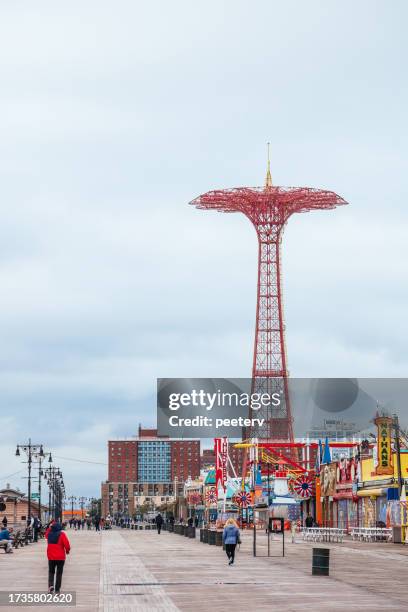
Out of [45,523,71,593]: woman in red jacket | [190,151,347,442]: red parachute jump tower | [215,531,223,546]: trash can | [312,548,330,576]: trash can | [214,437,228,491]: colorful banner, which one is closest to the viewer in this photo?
[45,523,71,593]: woman in red jacket

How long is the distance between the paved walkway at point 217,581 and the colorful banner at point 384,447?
1751cm

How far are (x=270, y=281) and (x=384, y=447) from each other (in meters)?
57.3

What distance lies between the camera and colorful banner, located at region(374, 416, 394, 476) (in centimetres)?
6469

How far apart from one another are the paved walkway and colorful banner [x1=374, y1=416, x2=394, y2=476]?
17508 mm

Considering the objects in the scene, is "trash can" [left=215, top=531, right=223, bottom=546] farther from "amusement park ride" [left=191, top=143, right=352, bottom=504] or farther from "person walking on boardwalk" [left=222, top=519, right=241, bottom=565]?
"amusement park ride" [left=191, top=143, right=352, bottom=504]

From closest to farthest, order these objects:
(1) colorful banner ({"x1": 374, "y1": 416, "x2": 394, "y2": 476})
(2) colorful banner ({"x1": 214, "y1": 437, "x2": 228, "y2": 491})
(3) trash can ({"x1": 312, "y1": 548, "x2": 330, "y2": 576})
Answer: (3) trash can ({"x1": 312, "y1": 548, "x2": 330, "y2": 576})
(1) colorful banner ({"x1": 374, "y1": 416, "x2": 394, "y2": 476})
(2) colorful banner ({"x1": 214, "y1": 437, "x2": 228, "y2": 491})

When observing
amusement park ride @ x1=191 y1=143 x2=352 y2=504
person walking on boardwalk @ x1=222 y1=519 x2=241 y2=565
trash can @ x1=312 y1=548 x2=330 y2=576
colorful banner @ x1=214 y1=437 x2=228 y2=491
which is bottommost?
→ trash can @ x1=312 y1=548 x2=330 y2=576

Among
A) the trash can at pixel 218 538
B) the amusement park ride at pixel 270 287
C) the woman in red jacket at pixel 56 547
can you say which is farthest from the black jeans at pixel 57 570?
the amusement park ride at pixel 270 287

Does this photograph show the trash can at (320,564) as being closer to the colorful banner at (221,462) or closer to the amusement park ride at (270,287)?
the colorful banner at (221,462)

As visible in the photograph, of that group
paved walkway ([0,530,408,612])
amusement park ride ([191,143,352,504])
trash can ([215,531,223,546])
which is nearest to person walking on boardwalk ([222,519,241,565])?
paved walkway ([0,530,408,612])

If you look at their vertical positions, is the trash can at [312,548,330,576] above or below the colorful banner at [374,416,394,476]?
below

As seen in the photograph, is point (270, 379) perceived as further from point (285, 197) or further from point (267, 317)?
point (285, 197)

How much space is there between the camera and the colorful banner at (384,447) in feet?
212

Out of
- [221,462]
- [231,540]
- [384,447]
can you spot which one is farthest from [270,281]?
[231,540]
